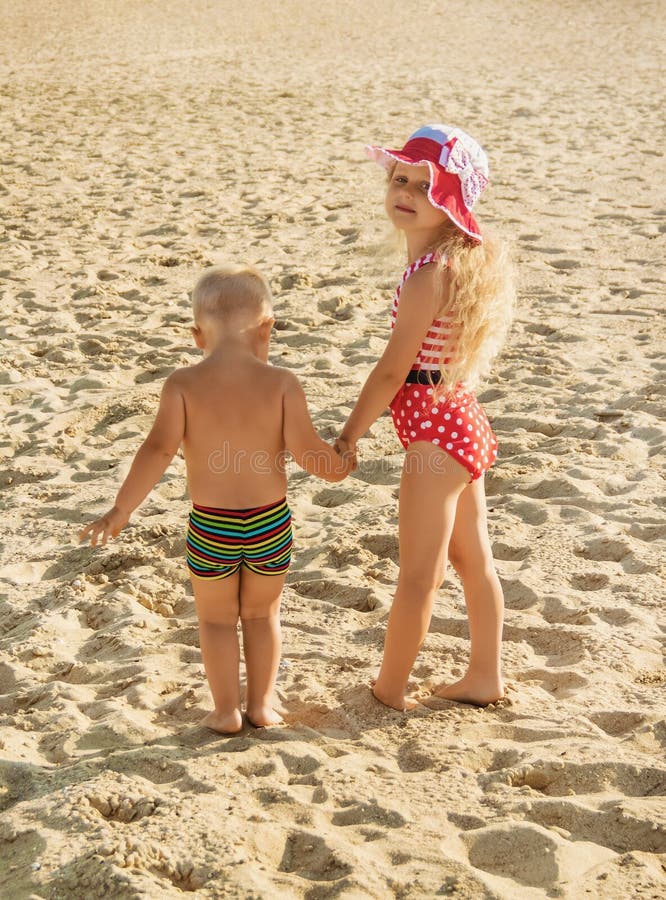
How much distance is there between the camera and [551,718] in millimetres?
3197

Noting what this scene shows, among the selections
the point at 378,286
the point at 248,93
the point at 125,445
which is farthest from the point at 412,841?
the point at 248,93

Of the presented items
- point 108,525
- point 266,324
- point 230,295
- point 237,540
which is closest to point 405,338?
point 266,324

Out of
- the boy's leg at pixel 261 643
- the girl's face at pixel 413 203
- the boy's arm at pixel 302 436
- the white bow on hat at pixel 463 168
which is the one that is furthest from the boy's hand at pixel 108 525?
the white bow on hat at pixel 463 168

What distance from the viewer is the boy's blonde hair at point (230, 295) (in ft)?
9.55

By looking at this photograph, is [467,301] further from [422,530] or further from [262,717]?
[262,717]

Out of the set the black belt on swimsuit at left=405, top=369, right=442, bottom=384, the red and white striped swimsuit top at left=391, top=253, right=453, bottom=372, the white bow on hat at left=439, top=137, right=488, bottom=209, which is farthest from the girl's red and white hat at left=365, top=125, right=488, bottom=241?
the black belt on swimsuit at left=405, top=369, right=442, bottom=384

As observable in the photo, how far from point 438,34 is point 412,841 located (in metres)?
19.4

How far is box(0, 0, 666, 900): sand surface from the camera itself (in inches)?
102

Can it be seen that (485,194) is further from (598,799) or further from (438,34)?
(438,34)

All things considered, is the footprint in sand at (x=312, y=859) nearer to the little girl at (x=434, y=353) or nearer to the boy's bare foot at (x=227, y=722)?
the boy's bare foot at (x=227, y=722)

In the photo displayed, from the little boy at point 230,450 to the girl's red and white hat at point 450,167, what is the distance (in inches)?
21.2

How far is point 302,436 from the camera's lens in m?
2.94

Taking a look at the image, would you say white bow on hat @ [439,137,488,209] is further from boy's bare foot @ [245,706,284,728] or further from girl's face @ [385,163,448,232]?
boy's bare foot @ [245,706,284,728]

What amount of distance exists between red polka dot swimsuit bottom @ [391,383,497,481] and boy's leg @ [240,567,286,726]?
557 mm
